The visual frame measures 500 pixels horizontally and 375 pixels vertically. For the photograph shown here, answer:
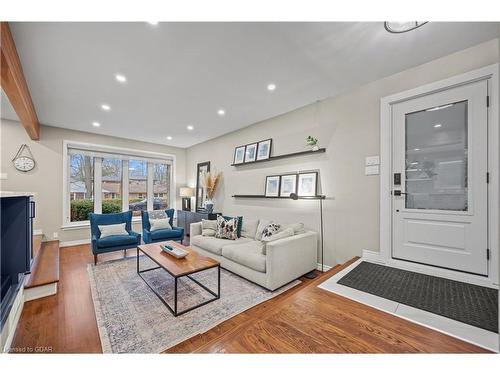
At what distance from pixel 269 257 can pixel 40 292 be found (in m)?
2.67

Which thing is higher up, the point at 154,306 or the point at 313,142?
the point at 313,142

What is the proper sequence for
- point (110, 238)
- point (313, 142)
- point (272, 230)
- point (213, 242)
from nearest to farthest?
1. point (272, 230)
2. point (313, 142)
3. point (213, 242)
4. point (110, 238)

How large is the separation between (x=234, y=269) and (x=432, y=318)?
2.14 meters

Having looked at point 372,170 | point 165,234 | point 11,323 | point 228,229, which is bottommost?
point 11,323

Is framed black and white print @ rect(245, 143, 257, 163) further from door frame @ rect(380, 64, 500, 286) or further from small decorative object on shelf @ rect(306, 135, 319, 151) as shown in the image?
door frame @ rect(380, 64, 500, 286)

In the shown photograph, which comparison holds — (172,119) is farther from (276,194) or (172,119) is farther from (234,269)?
(234,269)

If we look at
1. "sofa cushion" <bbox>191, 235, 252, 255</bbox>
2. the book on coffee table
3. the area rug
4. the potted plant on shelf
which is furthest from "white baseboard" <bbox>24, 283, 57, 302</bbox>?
the potted plant on shelf

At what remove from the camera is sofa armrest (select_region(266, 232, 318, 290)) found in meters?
2.49

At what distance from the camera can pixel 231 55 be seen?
212 cm

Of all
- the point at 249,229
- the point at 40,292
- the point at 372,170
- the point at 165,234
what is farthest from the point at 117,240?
the point at 372,170

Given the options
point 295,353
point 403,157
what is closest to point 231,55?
point 403,157

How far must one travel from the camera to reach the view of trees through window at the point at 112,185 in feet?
16.2

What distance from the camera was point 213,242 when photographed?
3441mm

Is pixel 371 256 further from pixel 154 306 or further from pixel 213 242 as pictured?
pixel 154 306
